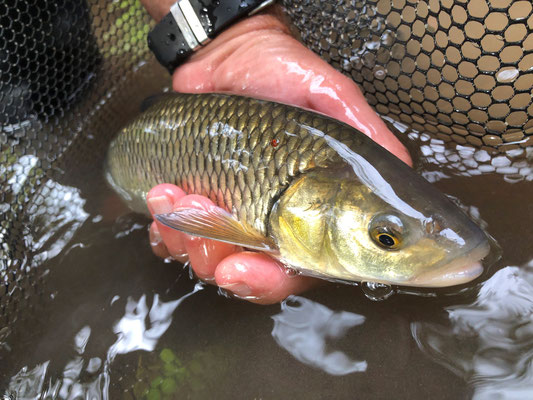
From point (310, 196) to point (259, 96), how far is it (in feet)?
2.14

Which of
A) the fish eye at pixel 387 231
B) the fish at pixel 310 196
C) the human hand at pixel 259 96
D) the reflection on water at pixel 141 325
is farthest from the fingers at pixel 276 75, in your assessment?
the reflection on water at pixel 141 325

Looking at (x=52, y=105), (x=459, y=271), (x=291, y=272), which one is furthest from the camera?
(x=52, y=105)

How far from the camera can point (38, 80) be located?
8.88 feet

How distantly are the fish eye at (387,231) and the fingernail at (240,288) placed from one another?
53 centimetres

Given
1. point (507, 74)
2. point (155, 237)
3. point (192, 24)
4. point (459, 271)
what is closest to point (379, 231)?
point (459, 271)

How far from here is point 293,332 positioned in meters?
1.76

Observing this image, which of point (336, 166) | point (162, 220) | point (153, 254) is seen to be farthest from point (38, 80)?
point (336, 166)

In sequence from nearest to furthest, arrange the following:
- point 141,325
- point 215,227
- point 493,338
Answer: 1. point 493,338
2. point 215,227
3. point 141,325

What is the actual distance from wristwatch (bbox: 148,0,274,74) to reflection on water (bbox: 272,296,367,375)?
1426 millimetres

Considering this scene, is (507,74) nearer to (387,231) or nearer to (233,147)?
(387,231)

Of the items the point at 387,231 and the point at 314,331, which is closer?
the point at 387,231

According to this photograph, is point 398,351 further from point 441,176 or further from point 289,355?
point 441,176

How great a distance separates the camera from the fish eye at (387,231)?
1.45 m

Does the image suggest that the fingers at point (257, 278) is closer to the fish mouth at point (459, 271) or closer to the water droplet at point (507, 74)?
the fish mouth at point (459, 271)
